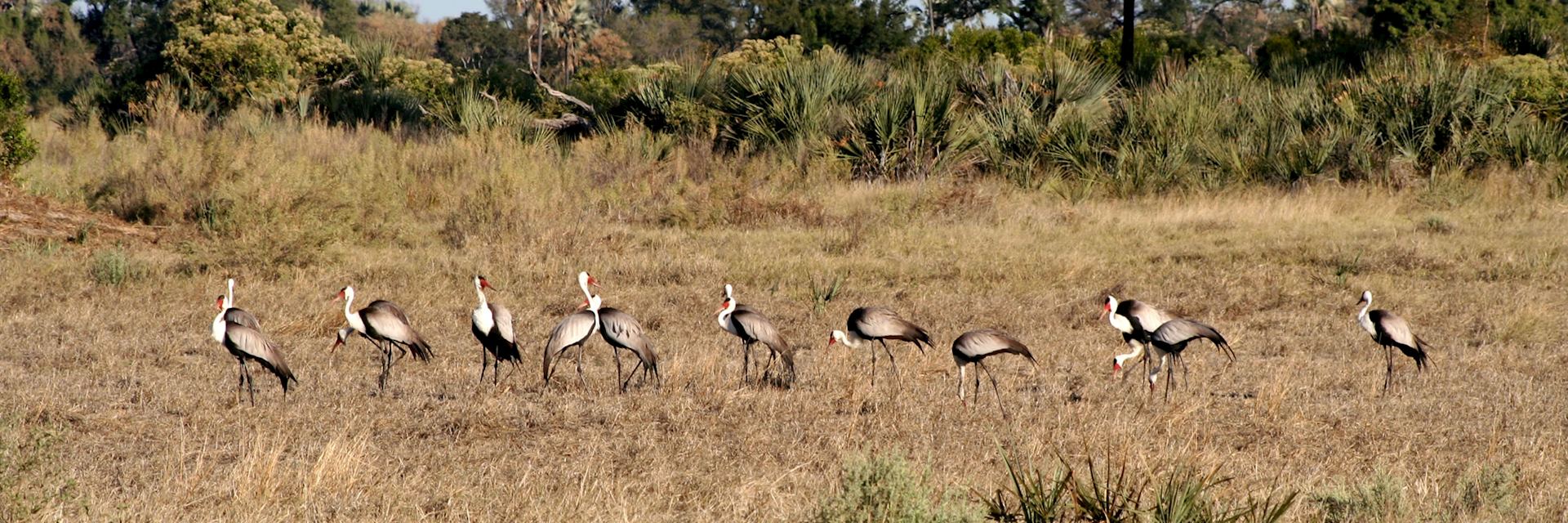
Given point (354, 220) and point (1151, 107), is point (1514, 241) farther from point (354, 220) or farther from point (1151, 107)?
point (354, 220)

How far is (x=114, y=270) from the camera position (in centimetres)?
1093

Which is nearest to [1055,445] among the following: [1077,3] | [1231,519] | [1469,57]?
[1231,519]

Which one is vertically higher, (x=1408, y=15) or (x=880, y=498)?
(x=880, y=498)

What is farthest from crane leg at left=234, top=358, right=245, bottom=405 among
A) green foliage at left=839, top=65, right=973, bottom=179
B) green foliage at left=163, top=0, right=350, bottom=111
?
green foliage at left=163, top=0, right=350, bottom=111

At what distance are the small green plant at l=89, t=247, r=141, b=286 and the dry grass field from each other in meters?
0.15

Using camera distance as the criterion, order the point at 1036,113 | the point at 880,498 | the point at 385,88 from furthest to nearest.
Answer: the point at 385,88 → the point at 1036,113 → the point at 880,498

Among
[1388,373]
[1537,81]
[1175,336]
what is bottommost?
[1537,81]

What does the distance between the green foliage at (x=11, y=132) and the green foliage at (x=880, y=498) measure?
521 inches

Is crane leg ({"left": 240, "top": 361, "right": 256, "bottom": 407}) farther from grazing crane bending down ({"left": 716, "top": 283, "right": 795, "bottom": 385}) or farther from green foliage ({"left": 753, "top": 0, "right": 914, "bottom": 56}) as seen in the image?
green foliage ({"left": 753, "top": 0, "right": 914, "bottom": 56})

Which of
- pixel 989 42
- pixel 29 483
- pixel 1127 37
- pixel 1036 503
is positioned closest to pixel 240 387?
pixel 29 483

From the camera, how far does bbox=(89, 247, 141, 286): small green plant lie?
1091 centimetres

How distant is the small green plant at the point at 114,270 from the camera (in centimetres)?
1091

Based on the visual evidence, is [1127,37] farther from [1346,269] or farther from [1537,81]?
[1346,269]

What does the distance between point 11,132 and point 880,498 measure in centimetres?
1378
